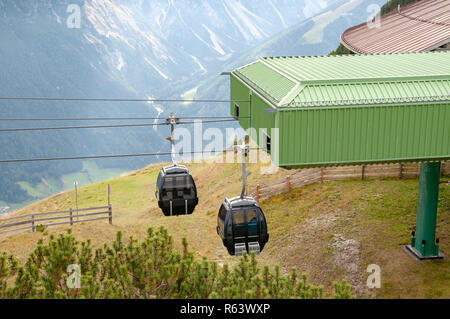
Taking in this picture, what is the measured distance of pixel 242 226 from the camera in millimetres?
16234

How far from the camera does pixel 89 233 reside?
2925 cm

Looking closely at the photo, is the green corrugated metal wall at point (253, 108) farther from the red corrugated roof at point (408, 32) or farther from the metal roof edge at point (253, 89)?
the red corrugated roof at point (408, 32)

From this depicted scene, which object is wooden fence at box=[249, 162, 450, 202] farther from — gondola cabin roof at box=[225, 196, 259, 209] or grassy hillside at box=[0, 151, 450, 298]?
gondola cabin roof at box=[225, 196, 259, 209]

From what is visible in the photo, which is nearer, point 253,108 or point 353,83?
point 353,83

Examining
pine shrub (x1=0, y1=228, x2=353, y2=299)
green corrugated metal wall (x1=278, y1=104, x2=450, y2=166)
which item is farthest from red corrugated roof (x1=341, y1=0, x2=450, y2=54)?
pine shrub (x1=0, y1=228, x2=353, y2=299)

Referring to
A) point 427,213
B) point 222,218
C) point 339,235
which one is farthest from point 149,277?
point 339,235

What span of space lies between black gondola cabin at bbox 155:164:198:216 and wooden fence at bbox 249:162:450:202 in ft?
44.3

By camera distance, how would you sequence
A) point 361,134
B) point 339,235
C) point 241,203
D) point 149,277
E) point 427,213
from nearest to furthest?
1. point 149,277
2. point 241,203
3. point 361,134
4. point 427,213
5. point 339,235

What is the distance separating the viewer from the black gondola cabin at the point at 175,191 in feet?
64.6

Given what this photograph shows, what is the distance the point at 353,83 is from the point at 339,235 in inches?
448

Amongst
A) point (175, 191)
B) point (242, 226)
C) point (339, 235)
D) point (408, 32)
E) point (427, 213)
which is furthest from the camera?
point (408, 32)

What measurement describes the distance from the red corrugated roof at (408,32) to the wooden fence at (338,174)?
27.0 feet

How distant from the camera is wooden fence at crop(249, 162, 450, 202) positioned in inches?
1270

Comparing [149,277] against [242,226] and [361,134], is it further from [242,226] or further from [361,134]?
[361,134]
